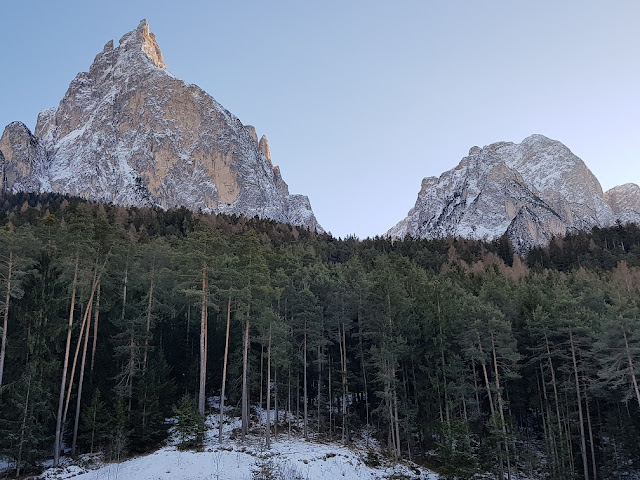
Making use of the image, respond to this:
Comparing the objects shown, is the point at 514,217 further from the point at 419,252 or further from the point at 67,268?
the point at 67,268

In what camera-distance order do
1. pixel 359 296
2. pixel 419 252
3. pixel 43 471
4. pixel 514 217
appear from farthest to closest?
1. pixel 514 217
2. pixel 419 252
3. pixel 359 296
4. pixel 43 471

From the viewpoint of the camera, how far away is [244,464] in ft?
83.3

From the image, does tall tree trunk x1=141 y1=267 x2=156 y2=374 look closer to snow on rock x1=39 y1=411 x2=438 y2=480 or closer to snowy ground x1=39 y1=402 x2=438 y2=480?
snowy ground x1=39 y1=402 x2=438 y2=480

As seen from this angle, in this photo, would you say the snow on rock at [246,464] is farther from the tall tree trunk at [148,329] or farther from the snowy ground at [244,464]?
the tall tree trunk at [148,329]

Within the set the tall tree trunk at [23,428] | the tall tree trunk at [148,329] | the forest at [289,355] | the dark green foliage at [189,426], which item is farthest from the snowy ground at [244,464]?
the tall tree trunk at [148,329]

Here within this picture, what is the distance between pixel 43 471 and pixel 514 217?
625 feet

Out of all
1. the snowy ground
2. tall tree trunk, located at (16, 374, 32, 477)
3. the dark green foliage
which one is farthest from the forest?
the snowy ground

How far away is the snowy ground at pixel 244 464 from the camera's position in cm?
2364

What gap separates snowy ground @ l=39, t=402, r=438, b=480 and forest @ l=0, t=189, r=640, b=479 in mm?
1590

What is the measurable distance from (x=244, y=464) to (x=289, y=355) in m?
11.1

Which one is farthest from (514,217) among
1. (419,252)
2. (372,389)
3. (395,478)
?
(395,478)

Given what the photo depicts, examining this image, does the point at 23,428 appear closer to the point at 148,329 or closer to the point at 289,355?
the point at 148,329

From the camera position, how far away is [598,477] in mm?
33562

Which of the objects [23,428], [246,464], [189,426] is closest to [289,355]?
[189,426]
